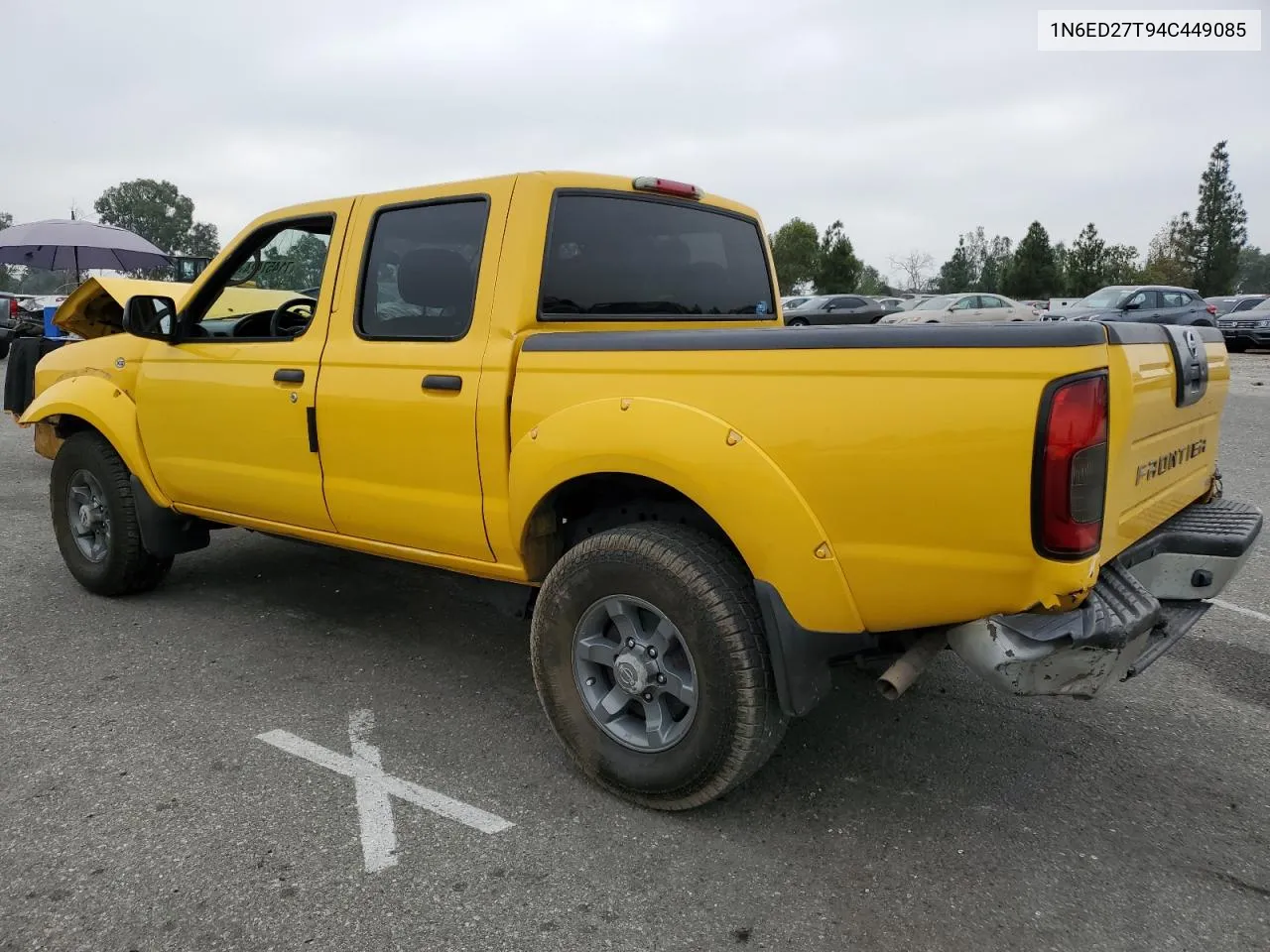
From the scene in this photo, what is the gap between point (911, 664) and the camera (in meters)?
2.55

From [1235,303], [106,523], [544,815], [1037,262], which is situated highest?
[1037,262]

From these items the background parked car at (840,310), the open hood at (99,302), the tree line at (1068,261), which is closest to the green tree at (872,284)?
the tree line at (1068,261)

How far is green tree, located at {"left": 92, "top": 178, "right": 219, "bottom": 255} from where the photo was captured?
9925cm

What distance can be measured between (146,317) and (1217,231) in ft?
241

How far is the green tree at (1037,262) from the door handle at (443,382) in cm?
5488

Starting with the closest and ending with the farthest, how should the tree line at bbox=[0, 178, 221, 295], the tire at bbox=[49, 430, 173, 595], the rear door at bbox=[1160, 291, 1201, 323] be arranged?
the tire at bbox=[49, 430, 173, 595] < the rear door at bbox=[1160, 291, 1201, 323] < the tree line at bbox=[0, 178, 221, 295]

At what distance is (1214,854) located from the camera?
2.65 m

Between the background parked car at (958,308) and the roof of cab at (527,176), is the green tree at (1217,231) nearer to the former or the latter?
the background parked car at (958,308)

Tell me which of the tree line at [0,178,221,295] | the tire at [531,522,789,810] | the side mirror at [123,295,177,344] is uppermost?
the tree line at [0,178,221,295]

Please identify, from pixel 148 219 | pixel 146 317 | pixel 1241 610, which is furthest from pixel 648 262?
pixel 148 219

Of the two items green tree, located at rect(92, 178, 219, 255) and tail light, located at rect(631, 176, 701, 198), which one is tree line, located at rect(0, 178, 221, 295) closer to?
green tree, located at rect(92, 178, 219, 255)

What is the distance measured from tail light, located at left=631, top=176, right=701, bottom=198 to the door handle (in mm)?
1076

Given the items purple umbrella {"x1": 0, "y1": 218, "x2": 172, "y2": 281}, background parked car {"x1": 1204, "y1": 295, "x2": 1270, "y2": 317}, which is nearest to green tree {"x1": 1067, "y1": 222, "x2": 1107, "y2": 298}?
background parked car {"x1": 1204, "y1": 295, "x2": 1270, "y2": 317}

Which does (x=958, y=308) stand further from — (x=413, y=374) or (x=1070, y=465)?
(x=1070, y=465)
